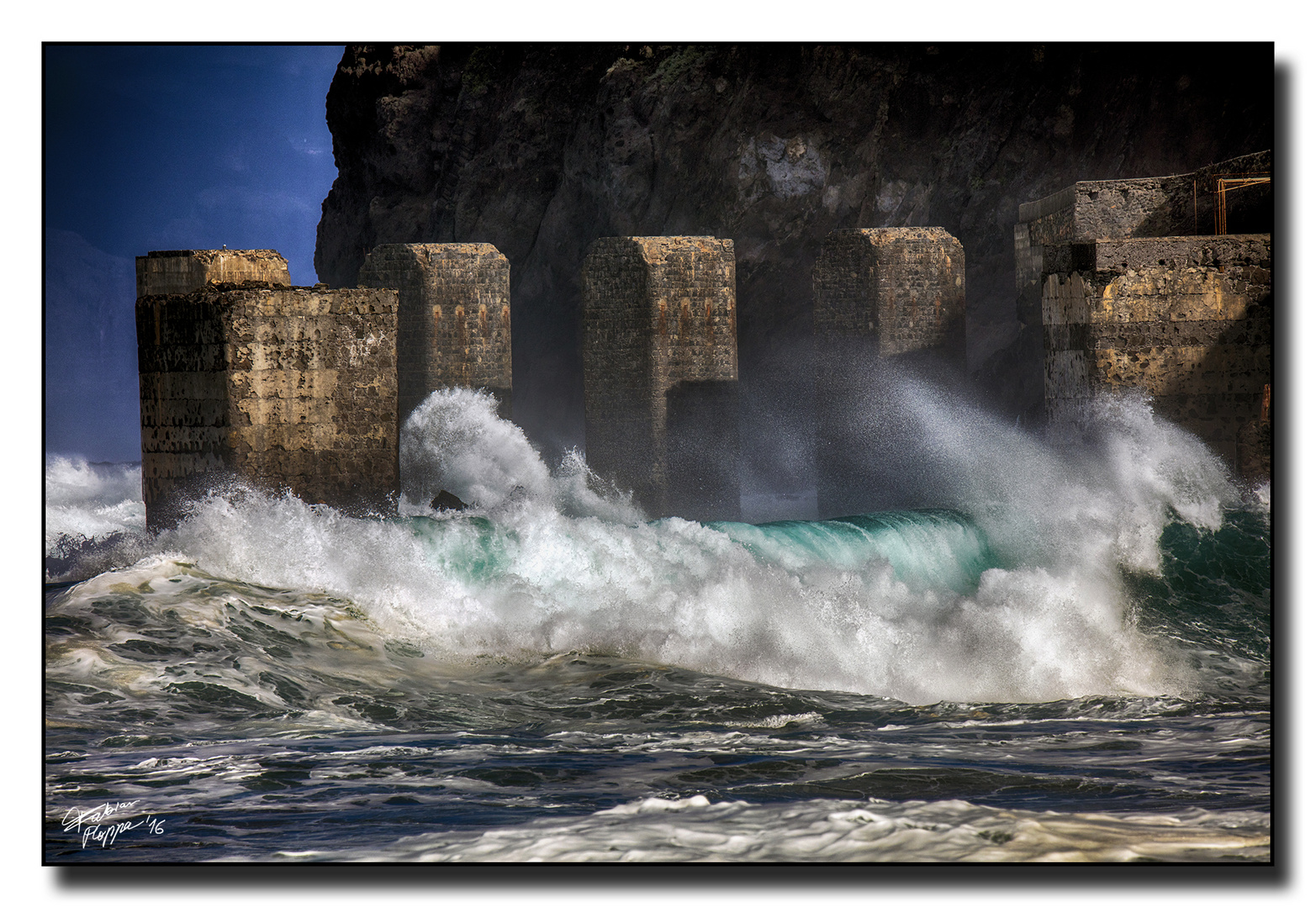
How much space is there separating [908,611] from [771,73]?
11.2 metres

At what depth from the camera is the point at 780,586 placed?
28.6 feet

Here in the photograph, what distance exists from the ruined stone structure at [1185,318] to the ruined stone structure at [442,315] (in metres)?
6.84

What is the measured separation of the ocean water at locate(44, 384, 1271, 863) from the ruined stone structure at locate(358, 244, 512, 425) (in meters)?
5.34

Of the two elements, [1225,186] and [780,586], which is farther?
[1225,186]

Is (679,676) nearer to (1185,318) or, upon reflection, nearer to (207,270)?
(207,270)

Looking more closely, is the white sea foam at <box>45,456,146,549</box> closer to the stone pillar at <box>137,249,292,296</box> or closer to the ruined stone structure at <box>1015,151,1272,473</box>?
the stone pillar at <box>137,249,292,296</box>

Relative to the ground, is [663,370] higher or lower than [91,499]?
higher

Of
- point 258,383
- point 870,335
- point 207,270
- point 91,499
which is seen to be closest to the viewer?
point 91,499

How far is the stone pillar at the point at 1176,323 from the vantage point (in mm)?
10289

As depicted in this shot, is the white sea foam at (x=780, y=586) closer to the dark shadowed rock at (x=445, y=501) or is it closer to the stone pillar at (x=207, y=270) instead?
the stone pillar at (x=207, y=270)

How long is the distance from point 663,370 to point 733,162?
6191mm

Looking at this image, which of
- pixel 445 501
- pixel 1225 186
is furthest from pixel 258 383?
pixel 1225 186
